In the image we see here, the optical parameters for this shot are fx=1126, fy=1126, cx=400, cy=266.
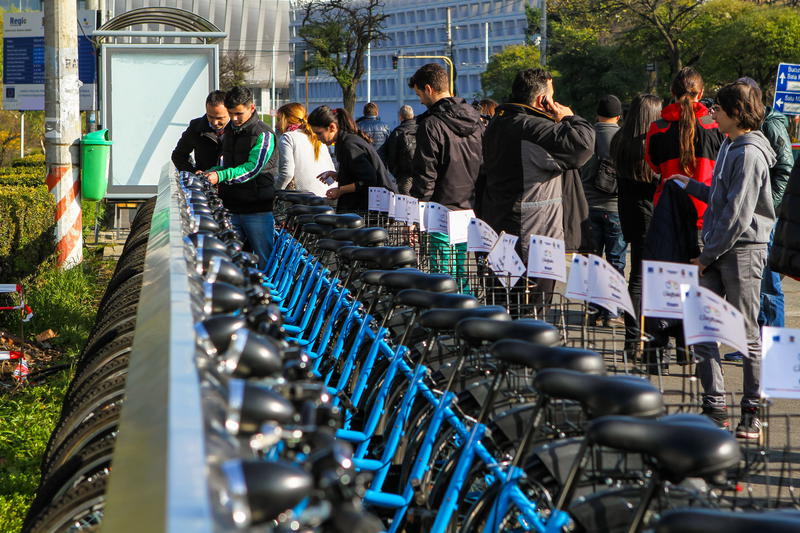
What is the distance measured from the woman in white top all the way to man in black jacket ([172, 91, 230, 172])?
2.46 feet

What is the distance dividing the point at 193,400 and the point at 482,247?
4.13 metres

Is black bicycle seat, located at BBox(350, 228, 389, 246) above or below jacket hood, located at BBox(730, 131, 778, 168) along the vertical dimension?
below

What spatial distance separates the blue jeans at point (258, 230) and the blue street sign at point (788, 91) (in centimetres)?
1171

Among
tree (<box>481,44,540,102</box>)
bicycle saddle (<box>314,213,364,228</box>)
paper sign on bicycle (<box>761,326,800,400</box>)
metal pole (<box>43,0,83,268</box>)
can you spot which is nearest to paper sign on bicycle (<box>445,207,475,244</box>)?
bicycle saddle (<box>314,213,364,228</box>)

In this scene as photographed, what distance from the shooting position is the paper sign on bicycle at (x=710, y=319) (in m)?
→ 3.93

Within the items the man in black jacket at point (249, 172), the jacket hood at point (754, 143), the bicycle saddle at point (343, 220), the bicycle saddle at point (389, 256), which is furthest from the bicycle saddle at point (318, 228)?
the jacket hood at point (754, 143)

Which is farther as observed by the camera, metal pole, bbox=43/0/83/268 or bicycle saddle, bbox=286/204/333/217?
metal pole, bbox=43/0/83/268

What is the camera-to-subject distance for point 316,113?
374 inches

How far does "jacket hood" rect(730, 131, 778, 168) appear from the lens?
581 centimetres

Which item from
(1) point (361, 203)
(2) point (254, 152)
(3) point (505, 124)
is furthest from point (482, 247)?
(1) point (361, 203)

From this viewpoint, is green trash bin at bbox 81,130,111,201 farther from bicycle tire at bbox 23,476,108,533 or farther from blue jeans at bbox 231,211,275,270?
bicycle tire at bbox 23,476,108,533

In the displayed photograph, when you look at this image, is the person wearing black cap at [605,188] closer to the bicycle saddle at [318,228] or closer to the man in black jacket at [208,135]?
the bicycle saddle at [318,228]

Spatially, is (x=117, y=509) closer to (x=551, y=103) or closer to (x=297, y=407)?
(x=297, y=407)

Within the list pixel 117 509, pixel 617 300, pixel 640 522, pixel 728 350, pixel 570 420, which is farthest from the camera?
pixel 728 350
